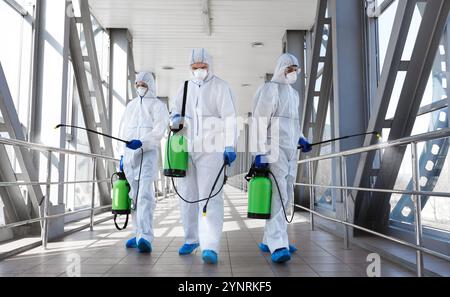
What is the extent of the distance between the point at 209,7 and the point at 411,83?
13.7ft

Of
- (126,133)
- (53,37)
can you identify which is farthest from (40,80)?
(126,133)

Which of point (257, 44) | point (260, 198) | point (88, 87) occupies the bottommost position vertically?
point (260, 198)

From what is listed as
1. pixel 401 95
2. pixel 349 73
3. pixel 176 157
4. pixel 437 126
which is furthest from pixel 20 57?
pixel 437 126

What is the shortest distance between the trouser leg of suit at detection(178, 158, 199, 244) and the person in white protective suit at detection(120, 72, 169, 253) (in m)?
0.31

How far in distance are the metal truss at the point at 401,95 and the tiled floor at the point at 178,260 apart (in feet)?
1.56

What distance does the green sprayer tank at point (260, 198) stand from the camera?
105 inches

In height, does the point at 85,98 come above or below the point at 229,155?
above

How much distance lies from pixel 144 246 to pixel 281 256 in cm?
102

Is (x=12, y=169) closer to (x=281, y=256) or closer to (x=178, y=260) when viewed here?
(x=178, y=260)

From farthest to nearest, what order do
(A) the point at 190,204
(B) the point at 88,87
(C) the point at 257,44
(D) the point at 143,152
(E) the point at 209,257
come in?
(C) the point at 257,44, (B) the point at 88,87, (D) the point at 143,152, (A) the point at 190,204, (E) the point at 209,257

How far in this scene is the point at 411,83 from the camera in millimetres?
3105

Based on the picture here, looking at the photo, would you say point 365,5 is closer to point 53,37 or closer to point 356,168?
point 356,168

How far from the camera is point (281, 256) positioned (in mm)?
2598

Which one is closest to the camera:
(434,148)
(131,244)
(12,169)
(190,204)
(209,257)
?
(209,257)
